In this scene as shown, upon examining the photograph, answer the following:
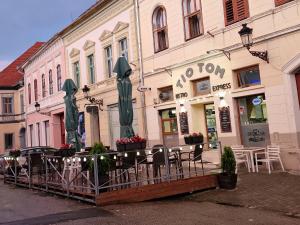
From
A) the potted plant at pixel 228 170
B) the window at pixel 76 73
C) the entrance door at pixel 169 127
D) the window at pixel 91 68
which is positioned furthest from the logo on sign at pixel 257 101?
the window at pixel 76 73

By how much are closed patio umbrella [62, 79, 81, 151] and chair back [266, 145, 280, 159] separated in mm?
6882

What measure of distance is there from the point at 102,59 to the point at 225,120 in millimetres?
9161

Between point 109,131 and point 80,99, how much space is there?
380cm

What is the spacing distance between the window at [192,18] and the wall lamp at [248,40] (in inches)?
112

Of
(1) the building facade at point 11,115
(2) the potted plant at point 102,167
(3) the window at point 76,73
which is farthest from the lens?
(1) the building facade at point 11,115

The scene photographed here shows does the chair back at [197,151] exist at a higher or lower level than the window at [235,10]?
lower

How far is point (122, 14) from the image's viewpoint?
19.1 meters

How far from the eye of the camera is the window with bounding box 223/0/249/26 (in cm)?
1301

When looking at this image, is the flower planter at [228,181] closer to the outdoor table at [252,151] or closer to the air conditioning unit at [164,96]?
the outdoor table at [252,151]

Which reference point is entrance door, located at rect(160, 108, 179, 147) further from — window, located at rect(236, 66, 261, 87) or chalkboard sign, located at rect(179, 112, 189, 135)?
window, located at rect(236, 66, 261, 87)

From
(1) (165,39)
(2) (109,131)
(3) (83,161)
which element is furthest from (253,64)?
(2) (109,131)

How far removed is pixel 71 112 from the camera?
15383 millimetres

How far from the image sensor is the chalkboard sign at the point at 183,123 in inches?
608

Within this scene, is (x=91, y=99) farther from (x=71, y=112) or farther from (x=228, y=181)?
(x=228, y=181)
